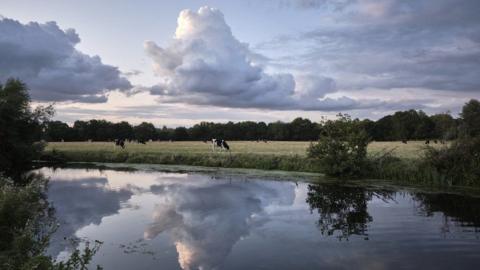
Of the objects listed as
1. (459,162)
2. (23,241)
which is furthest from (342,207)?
(23,241)

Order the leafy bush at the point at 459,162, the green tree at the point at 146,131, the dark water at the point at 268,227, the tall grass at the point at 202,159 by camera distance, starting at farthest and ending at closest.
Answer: the green tree at the point at 146,131
the tall grass at the point at 202,159
the leafy bush at the point at 459,162
the dark water at the point at 268,227

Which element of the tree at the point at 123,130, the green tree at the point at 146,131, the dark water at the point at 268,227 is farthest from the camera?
the green tree at the point at 146,131

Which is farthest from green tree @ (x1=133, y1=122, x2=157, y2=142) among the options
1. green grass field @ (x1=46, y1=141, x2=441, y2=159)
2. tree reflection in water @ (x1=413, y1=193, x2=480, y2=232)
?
tree reflection in water @ (x1=413, y1=193, x2=480, y2=232)

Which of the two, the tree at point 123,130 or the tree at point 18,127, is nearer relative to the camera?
the tree at point 18,127

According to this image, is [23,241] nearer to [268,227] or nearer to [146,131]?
[268,227]

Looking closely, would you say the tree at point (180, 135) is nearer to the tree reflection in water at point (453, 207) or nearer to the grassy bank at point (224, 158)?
the grassy bank at point (224, 158)

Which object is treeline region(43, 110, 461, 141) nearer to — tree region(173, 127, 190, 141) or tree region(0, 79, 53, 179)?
tree region(173, 127, 190, 141)

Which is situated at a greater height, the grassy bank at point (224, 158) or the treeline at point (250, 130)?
the treeline at point (250, 130)

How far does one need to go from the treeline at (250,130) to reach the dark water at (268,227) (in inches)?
3252

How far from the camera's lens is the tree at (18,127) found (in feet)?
132

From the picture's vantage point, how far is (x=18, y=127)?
43.4m

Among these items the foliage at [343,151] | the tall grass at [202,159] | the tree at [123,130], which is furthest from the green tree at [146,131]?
the foliage at [343,151]

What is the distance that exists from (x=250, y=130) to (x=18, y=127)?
86920mm

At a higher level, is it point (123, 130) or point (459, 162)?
point (123, 130)
